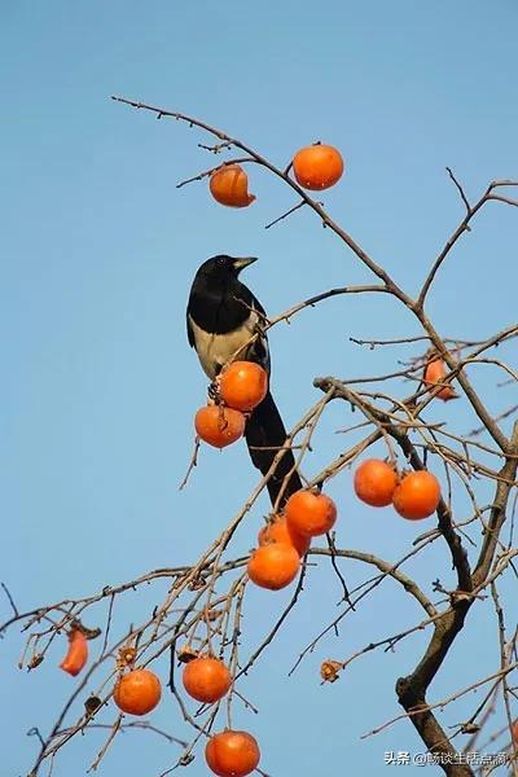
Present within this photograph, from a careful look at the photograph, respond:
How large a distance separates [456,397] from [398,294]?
0.72 feet

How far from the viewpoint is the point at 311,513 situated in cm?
153

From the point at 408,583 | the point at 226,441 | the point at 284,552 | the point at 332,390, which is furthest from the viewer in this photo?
the point at 408,583

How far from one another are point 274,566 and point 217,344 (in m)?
2.20

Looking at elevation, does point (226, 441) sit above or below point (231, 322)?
below

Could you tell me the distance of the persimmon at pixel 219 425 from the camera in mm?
1875

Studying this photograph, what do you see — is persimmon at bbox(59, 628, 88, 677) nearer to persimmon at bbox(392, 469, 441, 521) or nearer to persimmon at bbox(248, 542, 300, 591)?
persimmon at bbox(248, 542, 300, 591)

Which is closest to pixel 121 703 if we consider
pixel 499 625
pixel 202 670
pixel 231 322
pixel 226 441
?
pixel 202 670

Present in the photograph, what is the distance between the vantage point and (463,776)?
215cm

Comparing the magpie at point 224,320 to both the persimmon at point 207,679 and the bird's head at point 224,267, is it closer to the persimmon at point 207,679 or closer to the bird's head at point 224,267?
the bird's head at point 224,267

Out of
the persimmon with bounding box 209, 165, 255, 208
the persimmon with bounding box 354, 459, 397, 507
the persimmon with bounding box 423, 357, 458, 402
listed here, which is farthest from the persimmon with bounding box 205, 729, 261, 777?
the persimmon with bounding box 209, 165, 255, 208

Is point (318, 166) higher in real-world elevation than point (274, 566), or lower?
higher

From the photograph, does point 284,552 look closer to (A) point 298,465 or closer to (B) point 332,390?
(A) point 298,465

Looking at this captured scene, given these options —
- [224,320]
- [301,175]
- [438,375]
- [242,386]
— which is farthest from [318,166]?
[224,320]

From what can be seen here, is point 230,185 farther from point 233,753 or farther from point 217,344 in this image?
point 217,344
